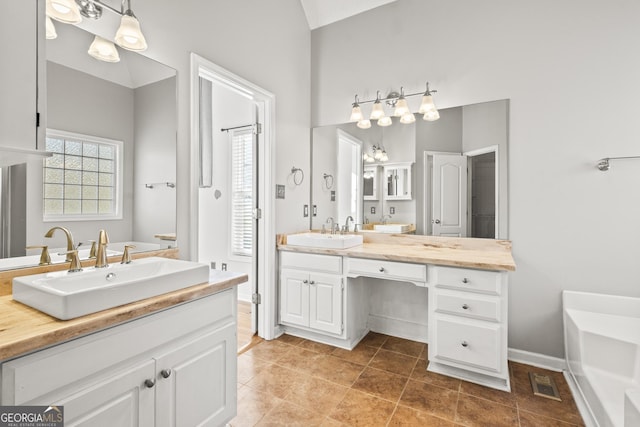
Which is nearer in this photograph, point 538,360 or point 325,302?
point 538,360

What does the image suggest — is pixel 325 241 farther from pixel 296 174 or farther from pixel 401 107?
pixel 401 107

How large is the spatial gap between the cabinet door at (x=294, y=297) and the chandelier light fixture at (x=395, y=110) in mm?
1549

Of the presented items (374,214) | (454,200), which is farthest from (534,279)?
(374,214)

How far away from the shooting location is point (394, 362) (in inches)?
93.0

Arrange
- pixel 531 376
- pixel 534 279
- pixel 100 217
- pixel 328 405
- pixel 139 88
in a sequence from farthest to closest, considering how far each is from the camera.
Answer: pixel 534 279, pixel 531 376, pixel 328 405, pixel 139 88, pixel 100 217

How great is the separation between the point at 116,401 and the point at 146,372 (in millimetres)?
118

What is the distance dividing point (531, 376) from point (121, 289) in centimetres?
261

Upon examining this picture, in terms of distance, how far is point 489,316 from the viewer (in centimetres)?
196

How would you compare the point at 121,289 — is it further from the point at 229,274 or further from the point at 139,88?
the point at 139,88

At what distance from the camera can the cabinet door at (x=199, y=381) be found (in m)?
1.22

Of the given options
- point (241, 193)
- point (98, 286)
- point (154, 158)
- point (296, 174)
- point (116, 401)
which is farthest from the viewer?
point (241, 193)

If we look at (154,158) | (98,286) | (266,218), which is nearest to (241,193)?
(266,218)

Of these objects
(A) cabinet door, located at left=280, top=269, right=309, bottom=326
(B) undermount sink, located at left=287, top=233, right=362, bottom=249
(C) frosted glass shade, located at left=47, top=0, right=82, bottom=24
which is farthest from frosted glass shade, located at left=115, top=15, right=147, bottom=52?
(A) cabinet door, located at left=280, top=269, right=309, bottom=326

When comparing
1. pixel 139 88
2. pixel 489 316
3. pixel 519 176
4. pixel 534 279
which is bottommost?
pixel 489 316
